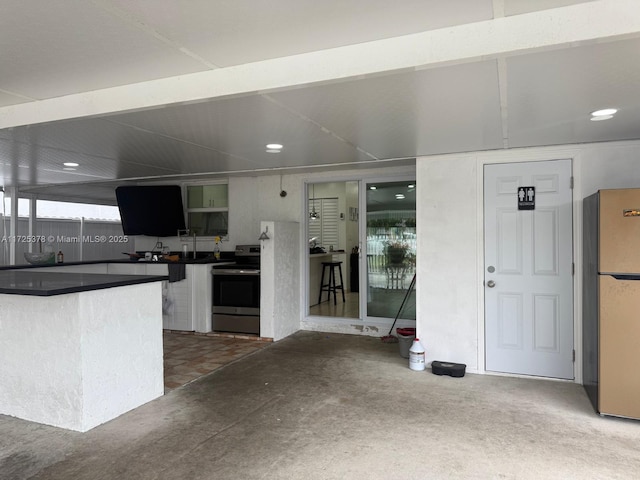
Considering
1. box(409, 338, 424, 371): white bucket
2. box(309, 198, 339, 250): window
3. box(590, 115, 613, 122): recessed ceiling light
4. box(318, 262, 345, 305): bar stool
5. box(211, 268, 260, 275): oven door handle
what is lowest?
box(409, 338, 424, 371): white bucket

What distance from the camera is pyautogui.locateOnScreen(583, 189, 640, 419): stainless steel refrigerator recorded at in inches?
→ 121

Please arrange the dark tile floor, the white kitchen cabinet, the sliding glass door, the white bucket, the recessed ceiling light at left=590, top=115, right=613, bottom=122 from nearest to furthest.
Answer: the recessed ceiling light at left=590, top=115, right=613, bottom=122 → the dark tile floor → the white bucket → the sliding glass door → the white kitchen cabinet

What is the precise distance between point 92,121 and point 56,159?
2.15m

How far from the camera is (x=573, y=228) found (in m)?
3.91

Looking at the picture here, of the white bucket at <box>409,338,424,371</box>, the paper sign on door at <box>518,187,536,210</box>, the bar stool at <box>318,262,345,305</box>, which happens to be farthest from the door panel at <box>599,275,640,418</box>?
the bar stool at <box>318,262,345,305</box>

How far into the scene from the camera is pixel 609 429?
2979 millimetres

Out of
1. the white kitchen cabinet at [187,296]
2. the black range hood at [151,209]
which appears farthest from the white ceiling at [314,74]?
the black range hood at [151,209]

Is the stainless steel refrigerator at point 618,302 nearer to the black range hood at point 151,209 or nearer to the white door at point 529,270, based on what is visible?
the white door at point 529,270

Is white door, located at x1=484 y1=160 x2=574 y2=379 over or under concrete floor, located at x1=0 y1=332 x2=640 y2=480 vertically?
over

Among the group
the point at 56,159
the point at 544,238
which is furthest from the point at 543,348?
the point at 56,159

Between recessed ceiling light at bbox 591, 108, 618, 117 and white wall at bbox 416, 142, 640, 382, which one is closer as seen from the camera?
recessed ceiling light at bbox 591, 108, 618, 117

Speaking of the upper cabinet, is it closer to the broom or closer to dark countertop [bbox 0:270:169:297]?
the broom

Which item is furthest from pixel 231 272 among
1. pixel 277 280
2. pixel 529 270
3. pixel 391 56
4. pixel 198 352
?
pixel 391 56

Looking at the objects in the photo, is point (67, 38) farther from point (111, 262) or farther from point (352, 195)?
point (352, 195)
